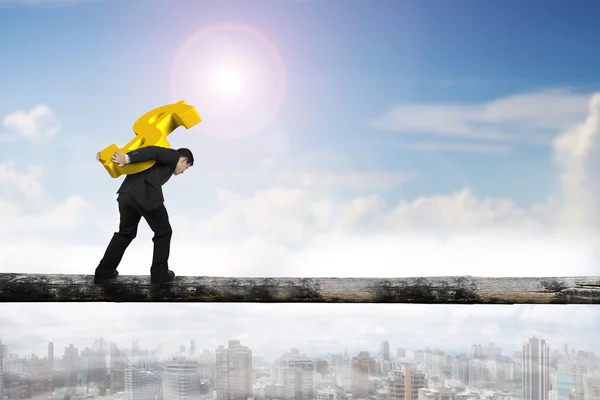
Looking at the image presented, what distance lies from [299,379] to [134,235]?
68.8 inches

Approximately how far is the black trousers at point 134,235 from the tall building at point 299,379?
1.26 meters

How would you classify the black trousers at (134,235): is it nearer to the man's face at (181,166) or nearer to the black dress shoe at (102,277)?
the black dress shoe at (102,277)

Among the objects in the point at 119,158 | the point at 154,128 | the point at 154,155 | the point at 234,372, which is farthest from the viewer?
the point at 234,372

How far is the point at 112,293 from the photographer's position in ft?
17.9

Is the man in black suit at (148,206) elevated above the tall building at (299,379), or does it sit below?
above

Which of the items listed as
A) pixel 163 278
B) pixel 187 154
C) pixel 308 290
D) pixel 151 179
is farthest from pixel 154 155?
pixel 308 290

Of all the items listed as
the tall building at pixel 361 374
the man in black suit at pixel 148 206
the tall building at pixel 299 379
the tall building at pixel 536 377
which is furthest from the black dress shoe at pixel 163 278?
the tall building at pixel 536 377

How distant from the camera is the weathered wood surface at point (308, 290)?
17.5ft

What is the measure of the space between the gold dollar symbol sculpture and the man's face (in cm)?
16

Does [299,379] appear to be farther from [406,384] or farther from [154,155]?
[154,155]

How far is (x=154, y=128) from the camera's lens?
17.4 ft

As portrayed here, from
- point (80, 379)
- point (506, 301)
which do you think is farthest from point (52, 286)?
point (506, 301)

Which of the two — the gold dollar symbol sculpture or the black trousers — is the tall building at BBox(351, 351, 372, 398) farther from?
the gold dollar symbol sculpture

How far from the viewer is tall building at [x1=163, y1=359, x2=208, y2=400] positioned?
5.35 meters
